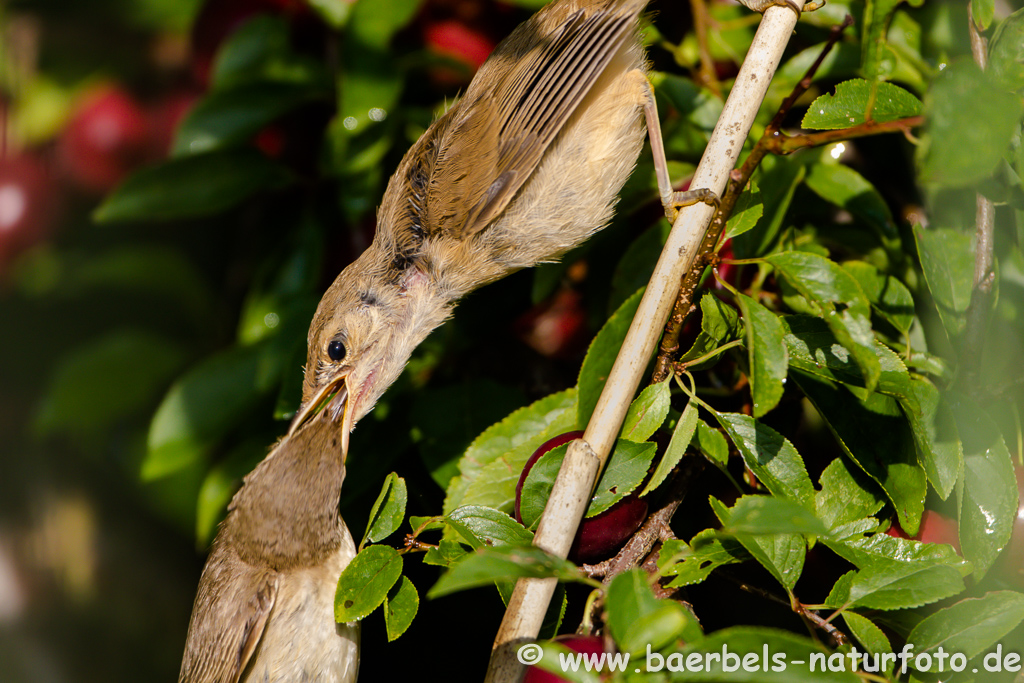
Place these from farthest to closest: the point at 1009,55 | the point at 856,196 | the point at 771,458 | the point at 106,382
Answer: the point at 106,382 → the point at 856,196 → the point at 771,458 → the point at 1009,55

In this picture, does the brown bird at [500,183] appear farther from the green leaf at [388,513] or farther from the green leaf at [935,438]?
the green leaf at [935,438]

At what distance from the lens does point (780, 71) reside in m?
1.18

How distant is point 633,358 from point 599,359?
0.12m

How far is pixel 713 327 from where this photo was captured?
788 millimetres

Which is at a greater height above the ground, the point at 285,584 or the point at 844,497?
the point at 844,497

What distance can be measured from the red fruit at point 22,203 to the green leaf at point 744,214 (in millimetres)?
1824

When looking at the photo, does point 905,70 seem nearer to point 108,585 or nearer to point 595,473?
point 595,473

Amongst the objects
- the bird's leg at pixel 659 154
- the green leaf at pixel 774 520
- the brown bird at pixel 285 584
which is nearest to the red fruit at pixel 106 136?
the brown bird at pixel 285 584

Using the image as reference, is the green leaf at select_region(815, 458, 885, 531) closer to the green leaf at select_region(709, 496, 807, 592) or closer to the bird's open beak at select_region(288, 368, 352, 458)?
the green leaf at select_region(709, 496, 807, 592)

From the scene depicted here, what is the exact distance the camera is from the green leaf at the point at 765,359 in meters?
0.71

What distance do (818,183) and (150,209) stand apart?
1.18 m

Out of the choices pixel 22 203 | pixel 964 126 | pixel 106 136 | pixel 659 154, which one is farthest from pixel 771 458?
pixel 22 203

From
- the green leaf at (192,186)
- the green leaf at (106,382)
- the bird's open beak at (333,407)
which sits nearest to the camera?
the bird's open beak at (333,407)

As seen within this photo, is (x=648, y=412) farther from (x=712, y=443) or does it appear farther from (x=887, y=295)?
(x=887, y=295)
